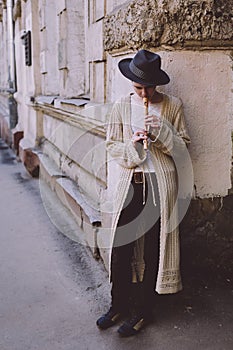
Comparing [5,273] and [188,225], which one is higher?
[188,225]

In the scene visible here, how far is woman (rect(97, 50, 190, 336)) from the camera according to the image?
9.14ft

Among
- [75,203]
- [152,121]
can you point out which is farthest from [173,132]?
[75,203]

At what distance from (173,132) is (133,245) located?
0.76 m

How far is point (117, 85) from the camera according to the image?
3.50m

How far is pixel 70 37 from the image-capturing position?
5812mm

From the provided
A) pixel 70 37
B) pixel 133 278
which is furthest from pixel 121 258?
pixel 70 37

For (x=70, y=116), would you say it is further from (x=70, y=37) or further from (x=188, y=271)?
(x=188, y=271)

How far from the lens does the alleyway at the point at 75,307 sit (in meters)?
2.88

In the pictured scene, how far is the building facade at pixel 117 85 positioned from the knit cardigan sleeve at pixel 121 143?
43 centimetres

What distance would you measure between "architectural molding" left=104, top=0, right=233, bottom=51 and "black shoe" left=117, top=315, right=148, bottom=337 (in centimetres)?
176

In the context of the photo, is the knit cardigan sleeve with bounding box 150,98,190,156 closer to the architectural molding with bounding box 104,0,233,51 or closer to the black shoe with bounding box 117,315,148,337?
the architectural molding with bounding box 104,0,233,51

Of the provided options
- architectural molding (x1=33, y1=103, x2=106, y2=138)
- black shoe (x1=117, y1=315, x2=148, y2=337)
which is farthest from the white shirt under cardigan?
architectural molding (x1=33, y1=103, x2=106, y2=138)

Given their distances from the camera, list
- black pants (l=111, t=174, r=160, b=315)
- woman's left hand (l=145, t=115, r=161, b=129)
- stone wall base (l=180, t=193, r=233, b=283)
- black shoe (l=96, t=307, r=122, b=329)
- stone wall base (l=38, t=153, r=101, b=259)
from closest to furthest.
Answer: woman's left hand (l=145, t=115, r=161, b=129)
black pants (l=111, t=174, r=160, b=315)
black shoe (l=96, t=307, r=122, b=329)
stone wall base (l=180, t=193, r=233, b=283)
stone wall base (l=38, t=153, r=101, b=259)

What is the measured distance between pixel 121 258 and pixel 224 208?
0.87 metres
